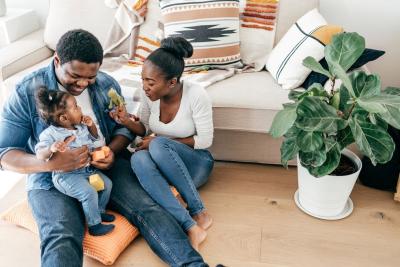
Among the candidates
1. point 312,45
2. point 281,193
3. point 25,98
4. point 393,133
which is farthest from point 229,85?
point 25,98

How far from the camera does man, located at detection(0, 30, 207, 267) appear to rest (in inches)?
56.4

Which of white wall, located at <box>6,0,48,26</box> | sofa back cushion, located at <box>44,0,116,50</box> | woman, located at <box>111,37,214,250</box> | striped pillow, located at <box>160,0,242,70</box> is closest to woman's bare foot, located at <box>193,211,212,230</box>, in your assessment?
woman, located at <box>111,37,214,250</box>

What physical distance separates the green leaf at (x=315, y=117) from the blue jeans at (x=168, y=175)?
522mm

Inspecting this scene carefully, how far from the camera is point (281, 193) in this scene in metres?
1.99

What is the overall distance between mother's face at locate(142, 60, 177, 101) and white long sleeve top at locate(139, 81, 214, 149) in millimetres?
96

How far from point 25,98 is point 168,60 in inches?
21.9

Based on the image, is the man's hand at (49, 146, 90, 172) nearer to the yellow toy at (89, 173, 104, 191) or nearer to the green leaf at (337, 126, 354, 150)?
the yellow toy at (89, 173, 104, 191)

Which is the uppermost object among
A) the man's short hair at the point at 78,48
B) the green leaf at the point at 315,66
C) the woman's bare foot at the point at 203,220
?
the man's short hair at the point at 78,48

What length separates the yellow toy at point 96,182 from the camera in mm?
1581

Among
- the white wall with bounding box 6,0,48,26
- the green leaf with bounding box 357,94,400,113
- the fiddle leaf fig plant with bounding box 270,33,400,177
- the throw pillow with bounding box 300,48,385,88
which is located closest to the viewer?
the green leaf with bounding box 357,94,400,113

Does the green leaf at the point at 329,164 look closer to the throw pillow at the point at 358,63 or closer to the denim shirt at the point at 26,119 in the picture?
the throw pillow at the point at 358,63

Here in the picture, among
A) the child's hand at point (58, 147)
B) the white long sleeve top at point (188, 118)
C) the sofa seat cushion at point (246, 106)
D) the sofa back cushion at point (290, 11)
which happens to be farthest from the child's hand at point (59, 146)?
the sofa back cushion at point (290, 11)

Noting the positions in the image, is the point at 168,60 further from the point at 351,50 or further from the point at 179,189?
the point at 351,50

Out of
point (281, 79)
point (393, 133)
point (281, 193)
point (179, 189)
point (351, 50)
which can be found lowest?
point (281, 193)
